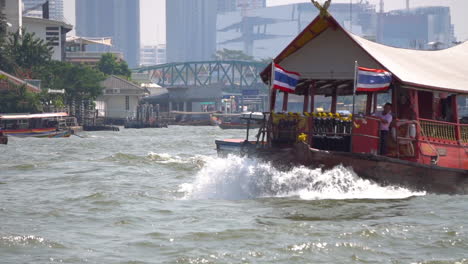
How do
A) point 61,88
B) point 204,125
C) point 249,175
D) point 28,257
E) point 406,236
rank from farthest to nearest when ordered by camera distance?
point 204,125 < point 61,88 < point 249,175 < point 406,236 < point 28,257

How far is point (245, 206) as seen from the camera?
15469mm

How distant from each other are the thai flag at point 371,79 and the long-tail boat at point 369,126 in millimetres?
147

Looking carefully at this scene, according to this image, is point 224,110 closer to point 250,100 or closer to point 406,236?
point 250,100

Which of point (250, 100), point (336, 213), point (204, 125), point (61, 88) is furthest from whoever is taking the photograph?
point (250, 100)

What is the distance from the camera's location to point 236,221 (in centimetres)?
1388

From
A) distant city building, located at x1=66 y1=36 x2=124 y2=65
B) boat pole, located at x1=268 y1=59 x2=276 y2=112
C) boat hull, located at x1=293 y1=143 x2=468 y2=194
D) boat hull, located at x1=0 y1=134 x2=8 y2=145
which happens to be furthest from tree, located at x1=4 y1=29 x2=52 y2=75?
boat hull, located at x1=293 y1=143 x2=468 y2=194

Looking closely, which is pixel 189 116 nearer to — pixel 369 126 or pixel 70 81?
pixel 70 81

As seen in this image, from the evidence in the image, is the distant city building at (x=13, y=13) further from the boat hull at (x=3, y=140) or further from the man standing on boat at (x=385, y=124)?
the man standing on boat at (x=385, y=124)

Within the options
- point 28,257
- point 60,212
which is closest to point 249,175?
point 60,212

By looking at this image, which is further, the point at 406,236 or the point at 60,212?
the point at 60,212

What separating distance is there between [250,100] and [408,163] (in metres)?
132

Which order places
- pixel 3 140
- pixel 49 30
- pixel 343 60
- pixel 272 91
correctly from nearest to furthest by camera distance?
1. pixel 343 60
2. pixel 272 91
3. pixel 3 140
4. pixel 49 30

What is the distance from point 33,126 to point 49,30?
117ft

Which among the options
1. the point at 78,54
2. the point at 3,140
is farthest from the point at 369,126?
the point at 78,54
